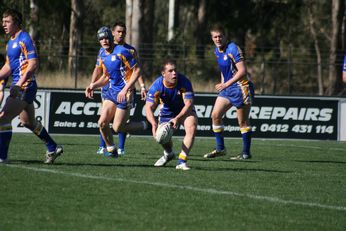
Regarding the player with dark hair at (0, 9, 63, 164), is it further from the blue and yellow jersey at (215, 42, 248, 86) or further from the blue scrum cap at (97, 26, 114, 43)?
the blue and yellow jersey at (215, 42, 248, 86)

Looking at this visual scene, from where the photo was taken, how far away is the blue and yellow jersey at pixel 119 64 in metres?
13.5

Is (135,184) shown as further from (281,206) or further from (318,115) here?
(318,115)

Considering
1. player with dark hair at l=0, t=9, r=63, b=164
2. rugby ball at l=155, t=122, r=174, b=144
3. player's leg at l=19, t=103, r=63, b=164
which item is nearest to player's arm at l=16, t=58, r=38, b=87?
player with dark hair at l=0, t=9, r=63, b=164

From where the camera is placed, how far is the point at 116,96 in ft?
44.4

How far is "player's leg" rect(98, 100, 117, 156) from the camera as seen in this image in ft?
43.9

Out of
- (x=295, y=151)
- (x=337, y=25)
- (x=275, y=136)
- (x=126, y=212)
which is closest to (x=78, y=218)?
(x=126, y=212)

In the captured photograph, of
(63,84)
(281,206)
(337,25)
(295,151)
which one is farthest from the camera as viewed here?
(337,25)

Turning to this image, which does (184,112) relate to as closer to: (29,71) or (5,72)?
(29,71)

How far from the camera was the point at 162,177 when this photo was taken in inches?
422

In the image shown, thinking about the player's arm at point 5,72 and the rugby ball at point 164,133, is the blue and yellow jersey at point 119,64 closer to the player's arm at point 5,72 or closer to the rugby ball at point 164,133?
the rugby ball at point 164,133

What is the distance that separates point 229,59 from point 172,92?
286cm

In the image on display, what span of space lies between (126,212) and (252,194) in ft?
6.54

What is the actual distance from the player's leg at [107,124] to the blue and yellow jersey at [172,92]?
1.84 metres

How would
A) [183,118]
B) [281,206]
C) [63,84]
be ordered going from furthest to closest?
[63,84], [183,118], [281,206]
